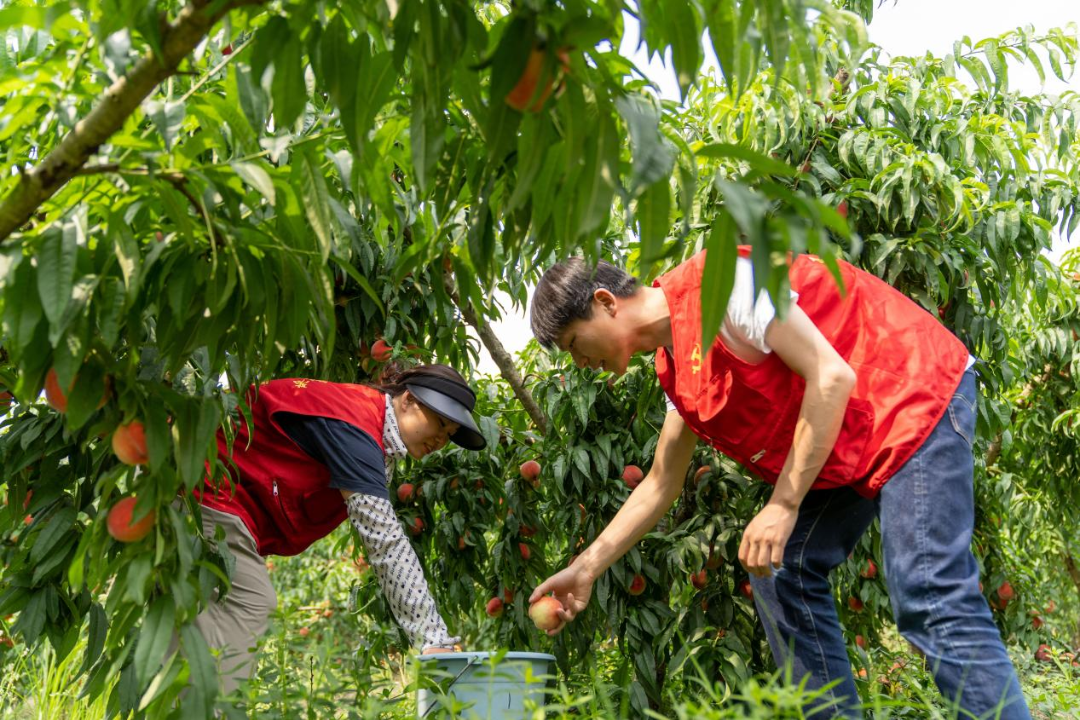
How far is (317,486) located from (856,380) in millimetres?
1386

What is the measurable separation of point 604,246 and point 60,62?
2159 mm

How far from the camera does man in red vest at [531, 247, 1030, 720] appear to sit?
1945mm

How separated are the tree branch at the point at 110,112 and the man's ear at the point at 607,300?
1190mm

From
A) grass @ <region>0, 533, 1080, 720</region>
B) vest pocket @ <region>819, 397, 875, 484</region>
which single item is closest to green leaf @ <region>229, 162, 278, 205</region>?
grass @ <region>0, 533, 1080, 720</region>

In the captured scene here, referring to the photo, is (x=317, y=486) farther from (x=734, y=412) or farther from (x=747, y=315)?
(x=747, y=315)

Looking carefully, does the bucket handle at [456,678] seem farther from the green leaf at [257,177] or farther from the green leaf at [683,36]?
the green leaf at [683,36]

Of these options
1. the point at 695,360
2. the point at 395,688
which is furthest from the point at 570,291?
the point at 395,688

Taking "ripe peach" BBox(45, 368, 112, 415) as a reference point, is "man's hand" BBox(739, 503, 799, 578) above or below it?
below

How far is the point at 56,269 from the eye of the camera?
1196 mm

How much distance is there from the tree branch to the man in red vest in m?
1.11

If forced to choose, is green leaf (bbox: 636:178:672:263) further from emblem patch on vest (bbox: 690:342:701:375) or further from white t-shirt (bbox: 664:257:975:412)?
emblem patch on vest (bbox: 690:342:701:375)

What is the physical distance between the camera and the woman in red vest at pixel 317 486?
2.55m

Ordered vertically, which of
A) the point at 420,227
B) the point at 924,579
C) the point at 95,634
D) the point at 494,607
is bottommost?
the point at 494,607

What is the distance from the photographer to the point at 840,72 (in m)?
3.66
